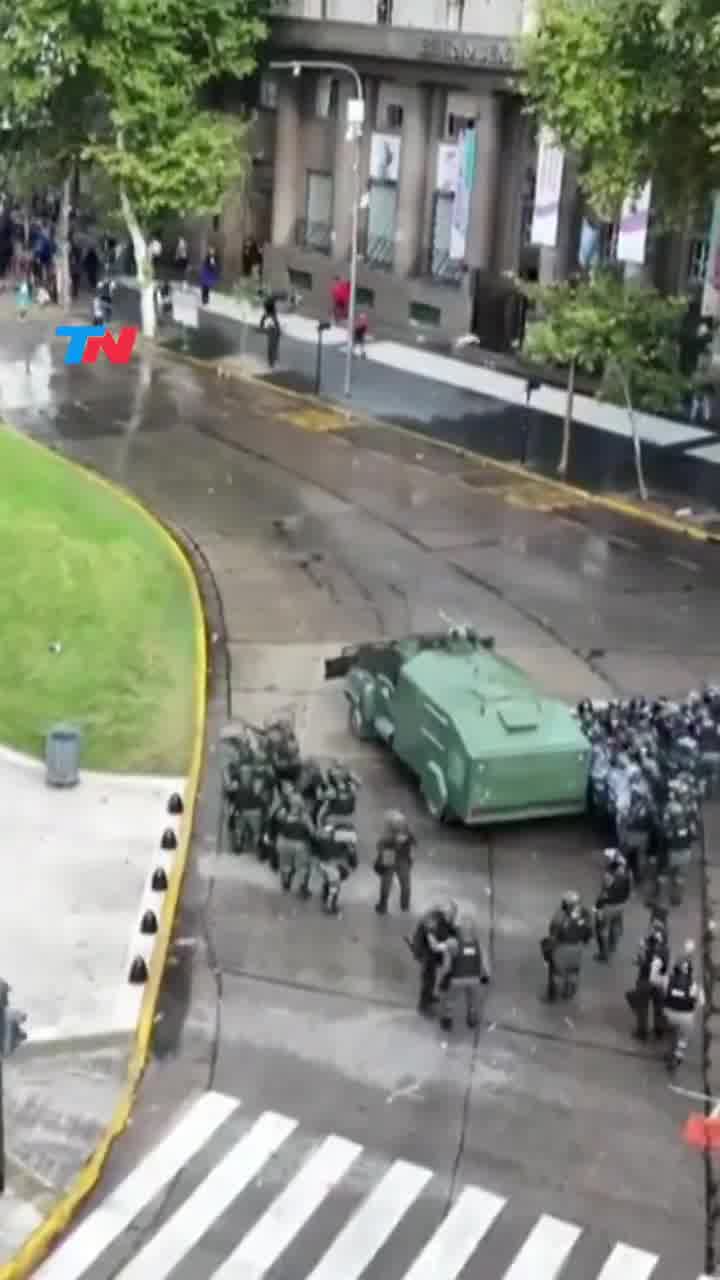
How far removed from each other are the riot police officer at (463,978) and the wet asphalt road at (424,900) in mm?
259

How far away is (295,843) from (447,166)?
40.1m

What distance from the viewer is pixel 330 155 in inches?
2549

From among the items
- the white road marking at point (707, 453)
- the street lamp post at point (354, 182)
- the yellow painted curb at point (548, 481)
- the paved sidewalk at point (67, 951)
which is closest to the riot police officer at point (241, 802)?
the paved sidewalk at point (67, 951)

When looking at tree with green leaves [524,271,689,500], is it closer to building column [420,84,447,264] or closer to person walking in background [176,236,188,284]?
building column [420,84,447,264]

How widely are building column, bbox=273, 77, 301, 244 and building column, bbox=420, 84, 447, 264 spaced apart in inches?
255

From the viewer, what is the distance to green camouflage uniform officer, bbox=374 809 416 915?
23.3 meters

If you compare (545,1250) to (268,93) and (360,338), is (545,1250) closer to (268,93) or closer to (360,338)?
(360,338)

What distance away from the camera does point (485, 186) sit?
5866 cm

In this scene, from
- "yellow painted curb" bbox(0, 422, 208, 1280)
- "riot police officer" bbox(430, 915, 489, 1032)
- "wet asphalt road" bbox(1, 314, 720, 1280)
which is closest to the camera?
"yellow painted curb" bbox(0, 422, 208, 1280)

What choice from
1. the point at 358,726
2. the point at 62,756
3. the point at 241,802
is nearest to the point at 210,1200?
the point at 241,802

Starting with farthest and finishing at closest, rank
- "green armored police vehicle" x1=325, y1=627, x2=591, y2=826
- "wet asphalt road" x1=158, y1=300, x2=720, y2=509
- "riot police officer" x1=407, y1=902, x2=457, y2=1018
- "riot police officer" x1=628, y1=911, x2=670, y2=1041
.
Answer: "wet asphalt road" x1=158, y1=300, x2=720, y2=509 → "green armored police vehicle" x1=325, y1=627, x2=591, y2=826 → "riot police officer" x1=407, y1=902, x2=457, y2=1018 → "riot police officer" x1=628, y1=911, x2=670, y2=1041

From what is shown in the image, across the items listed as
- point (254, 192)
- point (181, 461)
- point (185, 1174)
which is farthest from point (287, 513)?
point (254, 192)

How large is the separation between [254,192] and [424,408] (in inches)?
787

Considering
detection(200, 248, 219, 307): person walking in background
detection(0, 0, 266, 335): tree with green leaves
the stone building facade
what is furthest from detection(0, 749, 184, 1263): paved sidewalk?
detection(200, 248, 219, 307): person walking in background
